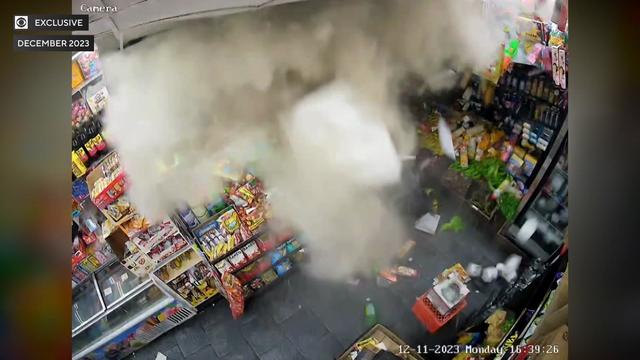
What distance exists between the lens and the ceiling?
218 cm

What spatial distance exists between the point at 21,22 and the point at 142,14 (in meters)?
0.47

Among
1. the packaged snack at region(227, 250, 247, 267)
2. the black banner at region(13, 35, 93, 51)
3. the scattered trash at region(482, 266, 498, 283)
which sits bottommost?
the scattered trash at region(482, 266, 498, 283)

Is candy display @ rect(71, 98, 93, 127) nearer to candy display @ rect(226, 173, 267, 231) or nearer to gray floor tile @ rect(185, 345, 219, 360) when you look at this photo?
candy display @ rect(226, 173, 267, 231)

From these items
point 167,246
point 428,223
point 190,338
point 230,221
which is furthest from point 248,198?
point 428,223

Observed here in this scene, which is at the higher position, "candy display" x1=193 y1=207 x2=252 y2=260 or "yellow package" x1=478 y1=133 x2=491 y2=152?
"yellow package" x1=478 y1=133 x2=491 y2=152

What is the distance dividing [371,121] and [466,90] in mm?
378

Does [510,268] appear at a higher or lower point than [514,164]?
lower

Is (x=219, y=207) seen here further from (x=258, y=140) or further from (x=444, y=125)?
(x=444, y=125)

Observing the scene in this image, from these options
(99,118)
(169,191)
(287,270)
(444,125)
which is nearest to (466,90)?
(444,125)

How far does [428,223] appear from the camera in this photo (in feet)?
7.44

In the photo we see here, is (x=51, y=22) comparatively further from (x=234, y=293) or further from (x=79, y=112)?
(x=234, y=293)

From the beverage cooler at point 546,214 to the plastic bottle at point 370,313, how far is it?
1.90 feet

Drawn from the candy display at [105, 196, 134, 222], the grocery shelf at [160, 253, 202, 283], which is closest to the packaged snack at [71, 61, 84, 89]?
the candy display at [105, 196, 134, 222]
